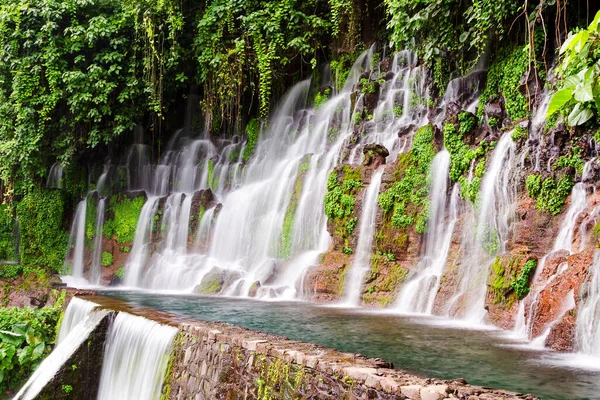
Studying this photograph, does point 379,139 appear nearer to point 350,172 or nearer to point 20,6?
point 350,172

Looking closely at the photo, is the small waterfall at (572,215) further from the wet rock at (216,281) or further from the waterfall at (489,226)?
the wet rock at (216,281)

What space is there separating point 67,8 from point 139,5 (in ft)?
6.59

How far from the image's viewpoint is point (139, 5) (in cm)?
1669

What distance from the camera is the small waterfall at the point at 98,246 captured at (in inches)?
678

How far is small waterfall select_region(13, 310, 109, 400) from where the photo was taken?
24.5ft

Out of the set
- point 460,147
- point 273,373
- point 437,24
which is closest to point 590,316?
point 273,373

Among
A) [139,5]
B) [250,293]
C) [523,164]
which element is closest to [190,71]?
[139,5]

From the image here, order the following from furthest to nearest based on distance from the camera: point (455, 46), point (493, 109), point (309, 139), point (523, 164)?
1. point (309, 139)
2. point (455, 46)
3. point (493, 109)
4. point (523, 164)

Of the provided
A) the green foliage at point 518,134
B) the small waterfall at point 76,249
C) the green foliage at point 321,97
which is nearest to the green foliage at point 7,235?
the small waterfall at point 76,249

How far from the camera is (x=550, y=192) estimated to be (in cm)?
828

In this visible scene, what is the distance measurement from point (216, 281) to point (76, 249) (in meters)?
7.50

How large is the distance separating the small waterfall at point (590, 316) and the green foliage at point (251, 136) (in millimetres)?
12660

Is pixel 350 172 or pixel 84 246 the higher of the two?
pixel 350 172

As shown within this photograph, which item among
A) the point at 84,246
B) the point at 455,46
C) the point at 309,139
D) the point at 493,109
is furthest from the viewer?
the point at 84,246
